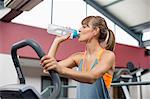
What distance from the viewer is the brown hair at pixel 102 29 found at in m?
1.28

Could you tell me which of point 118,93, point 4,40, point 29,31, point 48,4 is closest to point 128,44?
point 118,93

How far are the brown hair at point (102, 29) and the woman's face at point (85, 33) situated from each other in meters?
0.03

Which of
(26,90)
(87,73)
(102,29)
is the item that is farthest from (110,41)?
(26,90)

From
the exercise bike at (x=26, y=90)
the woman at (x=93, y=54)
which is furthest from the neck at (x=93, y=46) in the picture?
the exercise bike at (x=26, y=90)

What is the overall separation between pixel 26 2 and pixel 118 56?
343cm

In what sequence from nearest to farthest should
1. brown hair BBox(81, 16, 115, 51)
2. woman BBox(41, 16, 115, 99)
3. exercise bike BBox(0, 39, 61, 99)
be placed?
exercise bike BBox(0, 39, 61, 99) → woman BBox(41, 16, 115, 99) → brown hair BBox(81, 16, 115, 51)

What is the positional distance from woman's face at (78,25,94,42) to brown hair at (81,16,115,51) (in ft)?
0.09

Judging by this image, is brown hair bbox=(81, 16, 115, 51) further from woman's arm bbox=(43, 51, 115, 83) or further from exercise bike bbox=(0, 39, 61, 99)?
exercise bike bbox=(0, 39, 61, 99)

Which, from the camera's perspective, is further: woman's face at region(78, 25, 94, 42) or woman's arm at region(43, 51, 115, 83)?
woman's face at region(78, 25, 94, 42)

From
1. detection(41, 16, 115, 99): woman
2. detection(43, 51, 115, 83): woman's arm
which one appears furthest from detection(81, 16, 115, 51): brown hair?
detection(43, 51, 115, 83): woman's arm

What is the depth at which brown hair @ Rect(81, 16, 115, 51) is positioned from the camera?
1280 mm

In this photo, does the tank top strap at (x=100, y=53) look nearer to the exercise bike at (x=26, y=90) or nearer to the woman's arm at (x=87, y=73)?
the woman's arm at (x=87, y=73)

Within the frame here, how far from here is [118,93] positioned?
7.35 metres

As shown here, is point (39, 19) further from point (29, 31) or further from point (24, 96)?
point (24, 96)
